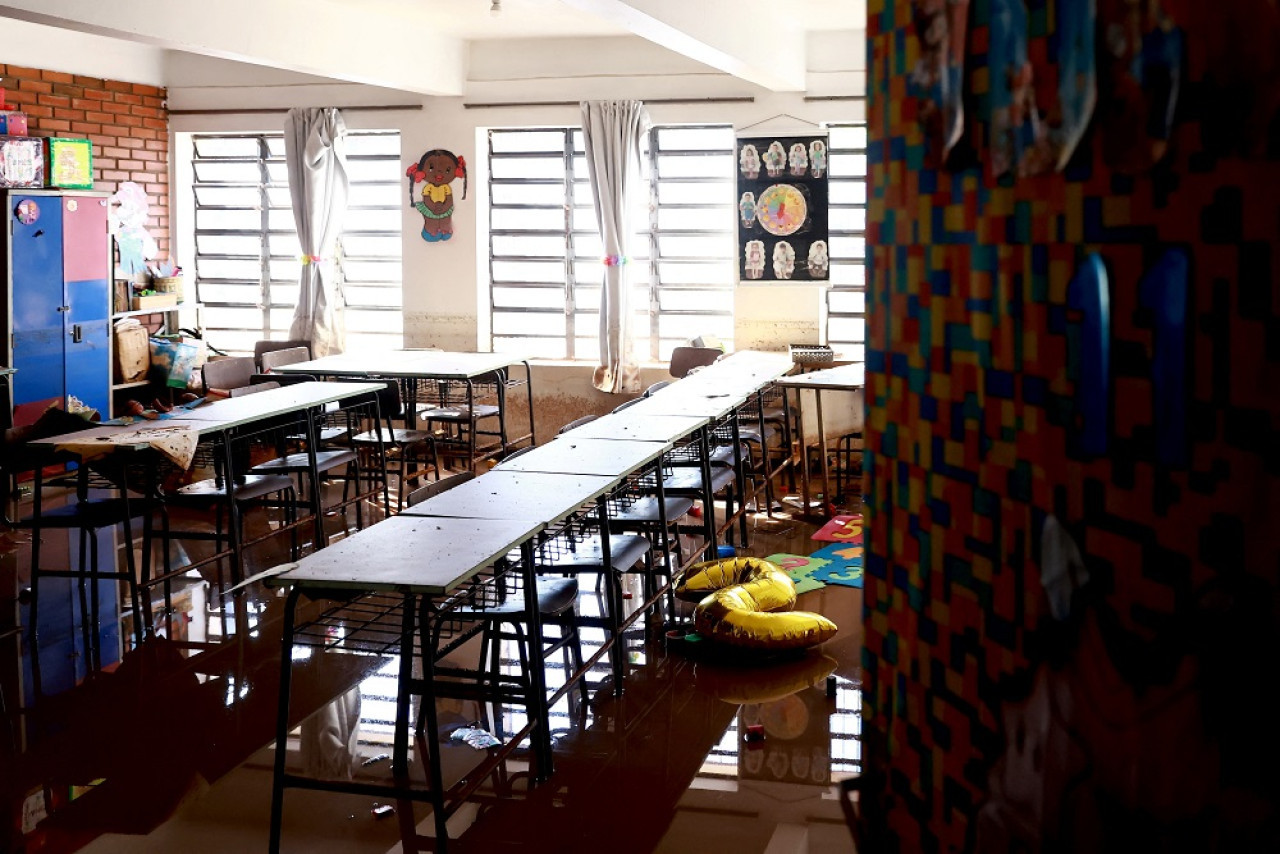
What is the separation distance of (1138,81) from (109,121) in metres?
10.3

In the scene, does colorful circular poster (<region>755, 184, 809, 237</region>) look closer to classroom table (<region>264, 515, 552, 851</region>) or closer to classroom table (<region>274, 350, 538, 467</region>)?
classroom table (<region>274, 350, 538, 467</region>)

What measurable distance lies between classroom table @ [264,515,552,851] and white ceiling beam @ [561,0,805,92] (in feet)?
8.76

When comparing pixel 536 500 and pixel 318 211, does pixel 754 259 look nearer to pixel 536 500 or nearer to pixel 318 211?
pixel 318 211

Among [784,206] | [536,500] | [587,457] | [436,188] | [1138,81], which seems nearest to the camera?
[1138,81]

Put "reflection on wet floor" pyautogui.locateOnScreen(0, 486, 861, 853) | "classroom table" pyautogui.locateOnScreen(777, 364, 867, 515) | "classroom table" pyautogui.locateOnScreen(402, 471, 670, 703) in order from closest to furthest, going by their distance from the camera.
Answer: "reflection on wet floor" pyautogui.locateOnScreen(0, 486, 861, 853) < "classroom table" pyautogui.locateOnScreen(402, 471, 670, 703) < "classroom table" pyautogui.locateOnScreen(777, 364, 867, 515)

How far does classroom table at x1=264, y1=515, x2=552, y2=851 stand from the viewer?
334cm

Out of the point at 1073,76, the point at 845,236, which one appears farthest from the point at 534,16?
the point at 1073,76

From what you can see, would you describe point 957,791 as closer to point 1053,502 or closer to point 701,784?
point 1053,502

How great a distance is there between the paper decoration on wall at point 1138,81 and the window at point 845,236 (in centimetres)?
866

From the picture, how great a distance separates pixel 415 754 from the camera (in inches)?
165

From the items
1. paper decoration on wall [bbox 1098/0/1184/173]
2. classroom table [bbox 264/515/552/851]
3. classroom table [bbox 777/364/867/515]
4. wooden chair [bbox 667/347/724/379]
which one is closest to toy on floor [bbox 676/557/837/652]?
classroom table [bbox 264/515/552/851]

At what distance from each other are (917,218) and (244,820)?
355cm

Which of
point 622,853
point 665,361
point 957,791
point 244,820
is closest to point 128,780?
point 244,820

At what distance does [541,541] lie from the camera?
14.6ft
